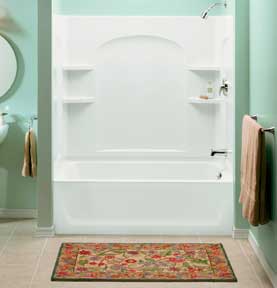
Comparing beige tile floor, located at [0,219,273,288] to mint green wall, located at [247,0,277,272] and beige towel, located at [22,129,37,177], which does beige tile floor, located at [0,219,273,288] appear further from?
beige towel, located at [22,129,37,177]

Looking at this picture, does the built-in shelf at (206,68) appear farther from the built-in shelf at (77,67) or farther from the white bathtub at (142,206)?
the white bathtub at (142,206)

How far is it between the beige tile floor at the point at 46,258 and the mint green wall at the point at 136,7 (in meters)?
1.94

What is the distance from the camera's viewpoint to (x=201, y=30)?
6027 mm

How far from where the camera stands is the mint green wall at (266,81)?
4.02 m

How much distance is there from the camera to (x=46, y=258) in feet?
→ 15.1

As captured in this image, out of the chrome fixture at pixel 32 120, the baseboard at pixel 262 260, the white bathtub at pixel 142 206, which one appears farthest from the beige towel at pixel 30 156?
the baseboard at pixel 262 260

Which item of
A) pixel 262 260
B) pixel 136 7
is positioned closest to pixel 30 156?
pixel 136 7

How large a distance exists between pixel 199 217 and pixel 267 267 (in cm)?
103

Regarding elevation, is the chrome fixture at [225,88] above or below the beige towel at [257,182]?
above

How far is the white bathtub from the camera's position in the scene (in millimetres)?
5168

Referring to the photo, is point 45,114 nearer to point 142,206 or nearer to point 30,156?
A: point 30,156

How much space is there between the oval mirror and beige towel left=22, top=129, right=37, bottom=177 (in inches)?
18.6

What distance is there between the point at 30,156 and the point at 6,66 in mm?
800

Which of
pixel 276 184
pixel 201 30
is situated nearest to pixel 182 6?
pixel 201 30
